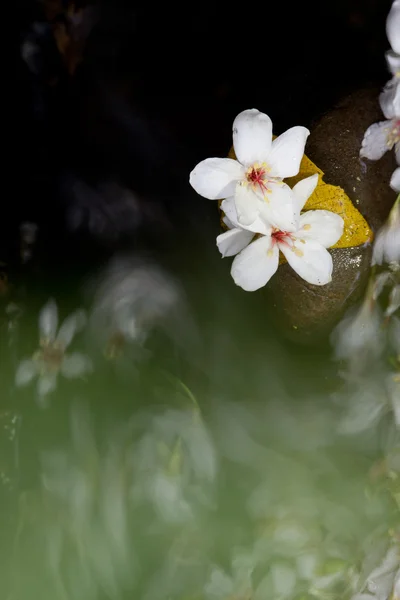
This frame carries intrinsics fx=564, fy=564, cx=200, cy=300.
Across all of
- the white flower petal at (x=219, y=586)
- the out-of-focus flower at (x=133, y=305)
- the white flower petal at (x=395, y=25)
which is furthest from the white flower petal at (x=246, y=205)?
Answer: the white flower petal at (x=219, y=586)

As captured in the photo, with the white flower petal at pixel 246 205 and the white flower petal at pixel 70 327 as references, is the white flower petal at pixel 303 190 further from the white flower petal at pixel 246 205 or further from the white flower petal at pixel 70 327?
the white flower petal at pixel 70 327

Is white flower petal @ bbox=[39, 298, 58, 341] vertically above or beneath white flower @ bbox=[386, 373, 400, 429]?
above

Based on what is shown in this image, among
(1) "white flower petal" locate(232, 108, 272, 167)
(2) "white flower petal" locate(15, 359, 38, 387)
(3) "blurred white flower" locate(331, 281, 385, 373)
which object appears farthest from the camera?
(2) "white flower petal" locate(15, 359, 38, 387)

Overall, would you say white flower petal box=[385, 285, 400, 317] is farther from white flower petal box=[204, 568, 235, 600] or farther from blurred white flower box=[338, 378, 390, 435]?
white flower petal box=[204, 568, 235, 600]

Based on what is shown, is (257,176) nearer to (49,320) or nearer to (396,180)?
(396,180)

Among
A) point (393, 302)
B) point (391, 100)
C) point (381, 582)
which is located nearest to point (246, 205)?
point (391, 100)

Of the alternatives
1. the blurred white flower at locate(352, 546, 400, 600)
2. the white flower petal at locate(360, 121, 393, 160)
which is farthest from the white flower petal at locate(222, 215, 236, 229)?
the blurred white flower at locate(352, 546, 400, 600)
